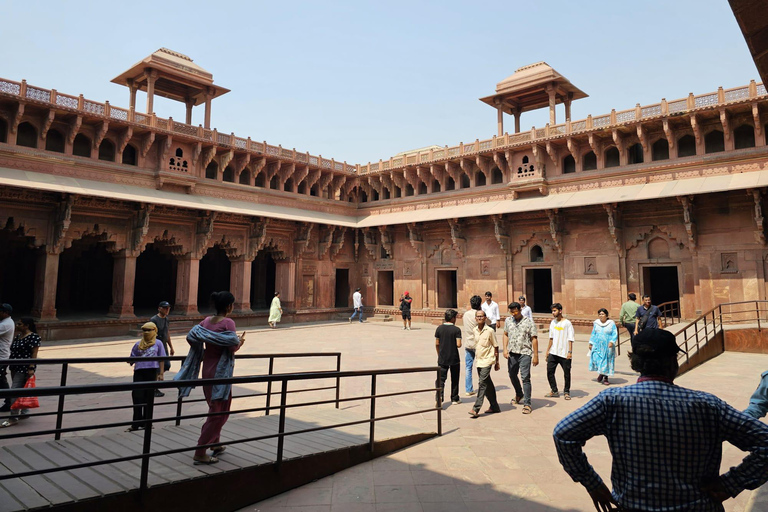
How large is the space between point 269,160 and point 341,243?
5.16 metres

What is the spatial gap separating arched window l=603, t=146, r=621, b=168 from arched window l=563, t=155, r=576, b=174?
117 cm

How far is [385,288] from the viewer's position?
23.5 m

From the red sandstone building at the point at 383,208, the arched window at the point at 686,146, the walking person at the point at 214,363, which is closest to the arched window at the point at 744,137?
the red sandstone building at the point at 383,208

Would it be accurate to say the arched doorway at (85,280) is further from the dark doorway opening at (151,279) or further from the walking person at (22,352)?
the walking person at (22,352)

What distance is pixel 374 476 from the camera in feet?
14.2

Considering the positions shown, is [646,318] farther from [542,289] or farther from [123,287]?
[123,287]

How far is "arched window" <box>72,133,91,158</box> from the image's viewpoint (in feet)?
51.6

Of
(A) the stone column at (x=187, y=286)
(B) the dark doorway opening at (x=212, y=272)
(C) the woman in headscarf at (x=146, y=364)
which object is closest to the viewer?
(C) the woman in headscarf at (x=146, y=364)

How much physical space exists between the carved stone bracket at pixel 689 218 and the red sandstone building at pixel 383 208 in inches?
2.4

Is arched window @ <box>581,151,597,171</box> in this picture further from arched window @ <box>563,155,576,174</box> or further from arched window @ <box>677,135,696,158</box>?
arched window @ <box>677,135,696,158</box>

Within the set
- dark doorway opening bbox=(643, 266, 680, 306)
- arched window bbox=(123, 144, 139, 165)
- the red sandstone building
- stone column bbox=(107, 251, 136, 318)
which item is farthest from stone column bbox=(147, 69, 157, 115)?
dark doorway opening bbox=(643, 266, 680, 306)

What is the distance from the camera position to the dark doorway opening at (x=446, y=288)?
21.3 metres

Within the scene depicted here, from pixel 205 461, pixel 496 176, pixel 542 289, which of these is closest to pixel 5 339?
pixel 205 461

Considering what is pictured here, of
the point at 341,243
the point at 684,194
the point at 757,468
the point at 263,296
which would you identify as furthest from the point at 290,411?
the point at 263,296
